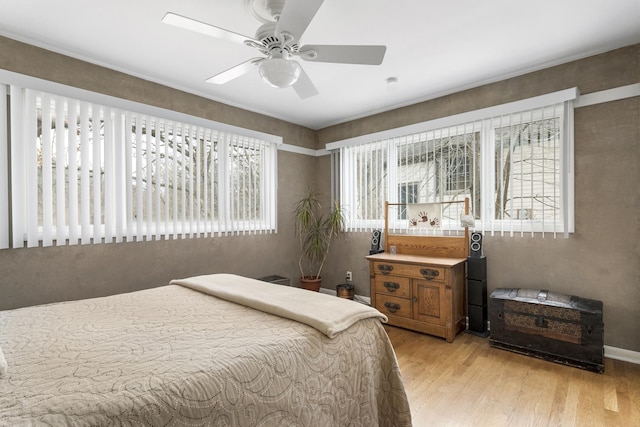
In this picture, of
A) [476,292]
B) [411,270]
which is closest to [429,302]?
[411,270]

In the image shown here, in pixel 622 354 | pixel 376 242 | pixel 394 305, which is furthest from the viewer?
pixel 376 242

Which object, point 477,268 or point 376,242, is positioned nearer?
point 477,268

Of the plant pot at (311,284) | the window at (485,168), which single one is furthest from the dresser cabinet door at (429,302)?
the plant pot at (311,284)

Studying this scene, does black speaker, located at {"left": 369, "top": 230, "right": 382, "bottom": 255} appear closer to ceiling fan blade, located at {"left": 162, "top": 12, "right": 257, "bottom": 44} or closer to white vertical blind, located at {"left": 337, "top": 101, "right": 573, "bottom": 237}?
white vertical blind, located at {"left": 337, "top": 101, "right": 573, "bottom": 237}

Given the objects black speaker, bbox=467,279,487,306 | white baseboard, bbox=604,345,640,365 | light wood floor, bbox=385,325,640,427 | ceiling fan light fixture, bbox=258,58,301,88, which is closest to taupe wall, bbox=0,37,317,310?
Result: ceiling fan light fixture, bbox=258,58,301,88

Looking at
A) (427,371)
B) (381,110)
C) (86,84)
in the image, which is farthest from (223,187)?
(427,371)

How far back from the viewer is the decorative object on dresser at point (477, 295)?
2.99 m

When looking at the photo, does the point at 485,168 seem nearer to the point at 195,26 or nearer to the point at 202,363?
the point at 195,26

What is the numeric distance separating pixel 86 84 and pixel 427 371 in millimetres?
3594

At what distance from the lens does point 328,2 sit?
1.93 metres

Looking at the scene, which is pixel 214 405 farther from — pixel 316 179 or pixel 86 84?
pixel 316 179

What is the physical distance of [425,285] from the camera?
3.03 m

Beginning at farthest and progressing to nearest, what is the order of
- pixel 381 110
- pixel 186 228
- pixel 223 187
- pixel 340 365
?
pixel 381 110 → pixel 223 187 → pixel 186 228 → pixel 340 365

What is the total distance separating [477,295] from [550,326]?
63cm
